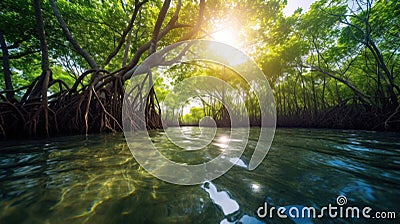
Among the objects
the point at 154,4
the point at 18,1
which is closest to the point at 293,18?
the point at 154,4

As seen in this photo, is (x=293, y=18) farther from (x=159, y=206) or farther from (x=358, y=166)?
(x=159, y=206)

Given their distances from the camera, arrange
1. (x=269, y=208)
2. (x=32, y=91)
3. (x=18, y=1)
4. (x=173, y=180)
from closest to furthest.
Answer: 1. (x=269, y=208)
2. (x=173, y=180)
3. (x=32, y=91)
4. (x=18, y=1)

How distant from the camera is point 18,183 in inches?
32.6

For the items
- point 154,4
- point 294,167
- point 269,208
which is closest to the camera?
point 269,208

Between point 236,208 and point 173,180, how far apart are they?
1.44 feet

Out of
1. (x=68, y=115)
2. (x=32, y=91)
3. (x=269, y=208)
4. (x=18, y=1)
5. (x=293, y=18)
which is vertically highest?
(x=293, y=18)

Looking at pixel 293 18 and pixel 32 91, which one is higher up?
pixel 293 18

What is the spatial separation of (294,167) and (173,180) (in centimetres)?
92

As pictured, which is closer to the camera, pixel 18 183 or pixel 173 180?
pixel 18 183

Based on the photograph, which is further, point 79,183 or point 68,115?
point 68,115

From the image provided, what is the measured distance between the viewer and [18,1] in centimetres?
505

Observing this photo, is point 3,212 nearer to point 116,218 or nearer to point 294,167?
point 116,218

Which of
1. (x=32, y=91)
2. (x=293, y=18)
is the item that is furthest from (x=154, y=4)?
(x=293, y=18)

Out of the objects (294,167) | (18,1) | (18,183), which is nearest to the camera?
(18,183)
